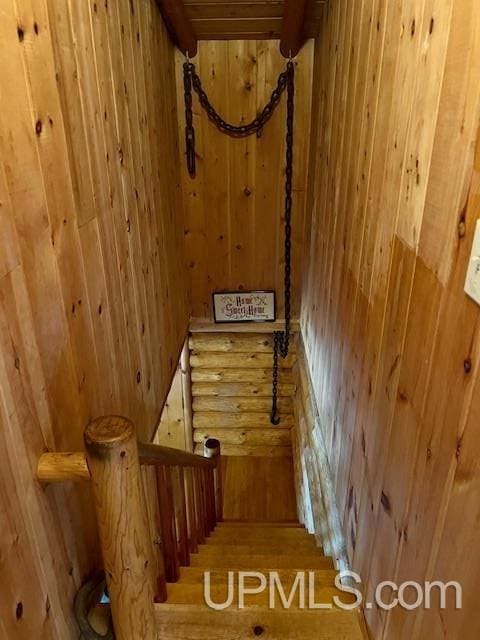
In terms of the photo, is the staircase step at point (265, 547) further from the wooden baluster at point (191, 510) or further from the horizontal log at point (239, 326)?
the horizontal log at point (239, 326)

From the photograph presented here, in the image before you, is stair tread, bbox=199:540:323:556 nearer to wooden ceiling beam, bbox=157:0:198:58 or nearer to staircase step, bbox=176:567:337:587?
staircase step, bbox=176:567:337:587

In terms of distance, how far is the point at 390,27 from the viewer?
133 centimetres

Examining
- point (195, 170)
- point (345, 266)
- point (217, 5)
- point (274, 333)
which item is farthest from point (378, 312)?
point (274, 333)

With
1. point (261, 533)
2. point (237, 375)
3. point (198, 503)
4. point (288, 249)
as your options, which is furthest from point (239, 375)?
point (198, 503)

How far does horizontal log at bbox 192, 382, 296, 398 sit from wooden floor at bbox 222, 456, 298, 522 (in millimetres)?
722

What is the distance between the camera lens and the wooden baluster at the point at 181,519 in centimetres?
185

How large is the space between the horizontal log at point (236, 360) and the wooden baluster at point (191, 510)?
1967mm

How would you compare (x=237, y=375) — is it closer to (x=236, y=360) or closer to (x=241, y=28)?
(x=236, y=360)

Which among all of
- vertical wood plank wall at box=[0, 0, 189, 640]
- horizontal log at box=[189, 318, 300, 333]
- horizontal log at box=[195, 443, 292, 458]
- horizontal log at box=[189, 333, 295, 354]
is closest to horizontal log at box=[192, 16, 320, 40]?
vertical wood plank wall at box=[0, 0, 189, 640]

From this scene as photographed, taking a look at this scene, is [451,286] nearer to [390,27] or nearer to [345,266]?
[390,27]

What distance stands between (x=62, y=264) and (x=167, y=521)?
0.88 metres

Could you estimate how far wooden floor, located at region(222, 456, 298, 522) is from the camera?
3.97 meters

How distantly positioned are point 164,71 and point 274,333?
2146 mm

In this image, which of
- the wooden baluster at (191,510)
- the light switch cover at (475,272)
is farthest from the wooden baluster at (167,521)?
the light switch cover at (475,272)
